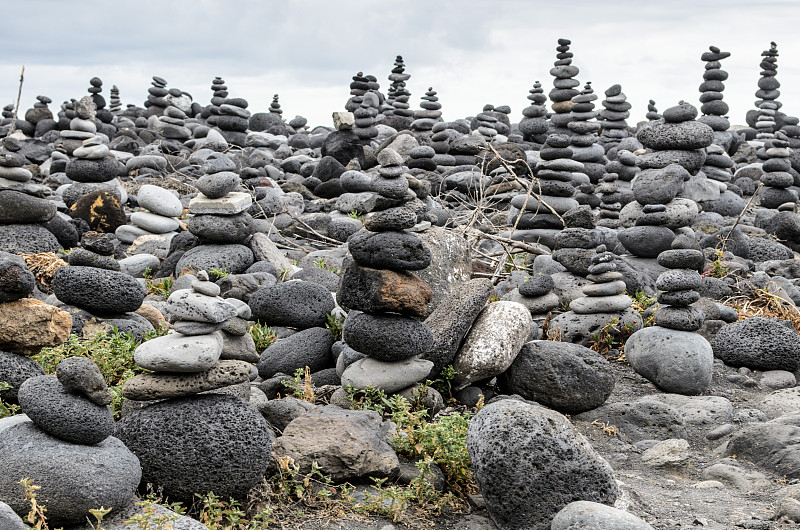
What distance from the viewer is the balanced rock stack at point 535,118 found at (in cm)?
2500

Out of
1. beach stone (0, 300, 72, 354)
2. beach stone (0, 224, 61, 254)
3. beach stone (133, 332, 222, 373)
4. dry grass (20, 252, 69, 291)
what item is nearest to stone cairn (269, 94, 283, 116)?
beach stone (0, 224, 61, 254)

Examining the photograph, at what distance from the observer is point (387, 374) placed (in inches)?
275

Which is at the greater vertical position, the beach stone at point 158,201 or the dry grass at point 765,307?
the beach stone at point 158,201

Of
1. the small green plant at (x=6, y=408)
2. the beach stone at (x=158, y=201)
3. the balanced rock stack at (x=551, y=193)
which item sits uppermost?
the balanced rock stack at (x=551, y=193)

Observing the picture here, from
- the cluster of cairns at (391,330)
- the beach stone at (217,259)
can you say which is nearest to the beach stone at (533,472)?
the cluster of cairns at (391,330)

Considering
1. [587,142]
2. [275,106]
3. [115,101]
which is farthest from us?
[115,101]

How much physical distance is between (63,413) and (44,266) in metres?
6.13

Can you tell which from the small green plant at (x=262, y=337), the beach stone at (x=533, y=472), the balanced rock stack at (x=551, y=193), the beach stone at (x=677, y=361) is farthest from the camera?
the balanced rock stack at (x=551, y=193)

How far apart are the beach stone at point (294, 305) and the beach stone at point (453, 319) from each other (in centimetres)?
148

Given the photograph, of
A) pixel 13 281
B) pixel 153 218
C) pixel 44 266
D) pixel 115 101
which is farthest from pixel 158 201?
pixel 115 101

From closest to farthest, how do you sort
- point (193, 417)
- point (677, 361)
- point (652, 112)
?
point (193, 417)
point (677, 361)
point (652, 112)

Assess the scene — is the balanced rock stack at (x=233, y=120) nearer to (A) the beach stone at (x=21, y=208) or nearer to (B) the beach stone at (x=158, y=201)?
Result: (B) the beach stone at (x=158, y=201)

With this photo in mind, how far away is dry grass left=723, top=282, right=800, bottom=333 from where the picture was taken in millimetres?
10148

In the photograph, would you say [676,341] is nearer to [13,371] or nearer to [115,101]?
[13,371]
